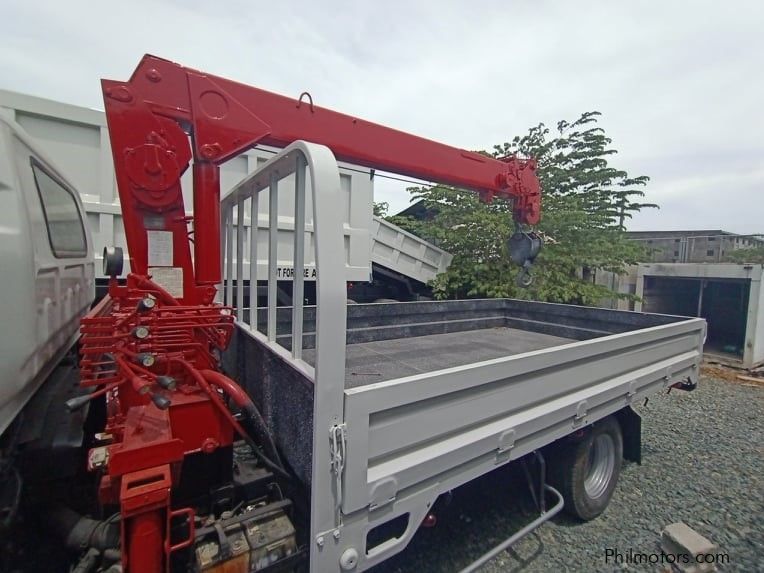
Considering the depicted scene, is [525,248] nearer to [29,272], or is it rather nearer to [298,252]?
[298,252]

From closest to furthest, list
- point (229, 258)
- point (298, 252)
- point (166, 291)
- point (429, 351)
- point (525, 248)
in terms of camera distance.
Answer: point (298, 252) → point (166, 291) → point (229, 258) → point (429, 351) → point (525, 248)

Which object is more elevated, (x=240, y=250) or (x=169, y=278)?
(x=240, y=250)

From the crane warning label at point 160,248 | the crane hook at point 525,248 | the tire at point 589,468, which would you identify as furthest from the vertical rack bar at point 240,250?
the crane hook at point 525,248

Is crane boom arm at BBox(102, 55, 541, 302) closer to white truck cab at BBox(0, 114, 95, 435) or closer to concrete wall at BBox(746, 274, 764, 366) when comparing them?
white truck cab at BBox(0, 114, 95, 435)

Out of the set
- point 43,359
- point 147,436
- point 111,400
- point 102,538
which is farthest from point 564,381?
point 43,359

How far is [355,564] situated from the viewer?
1245 millimetres

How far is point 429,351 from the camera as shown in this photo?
10.8 ft

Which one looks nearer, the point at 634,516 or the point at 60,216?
the point at 60,216

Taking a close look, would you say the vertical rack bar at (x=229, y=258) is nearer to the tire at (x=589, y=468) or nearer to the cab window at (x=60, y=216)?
the cab window at (x=60, y=216)

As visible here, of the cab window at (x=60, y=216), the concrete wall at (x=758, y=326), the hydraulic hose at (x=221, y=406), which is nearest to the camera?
the hydraulic hose at (x=221, y=406)

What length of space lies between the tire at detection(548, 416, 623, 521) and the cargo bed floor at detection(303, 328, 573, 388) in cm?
84

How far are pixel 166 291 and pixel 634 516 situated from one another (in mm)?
3329

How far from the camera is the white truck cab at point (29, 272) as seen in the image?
1.33 m

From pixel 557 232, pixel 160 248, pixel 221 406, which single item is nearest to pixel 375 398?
pixel 221 406
